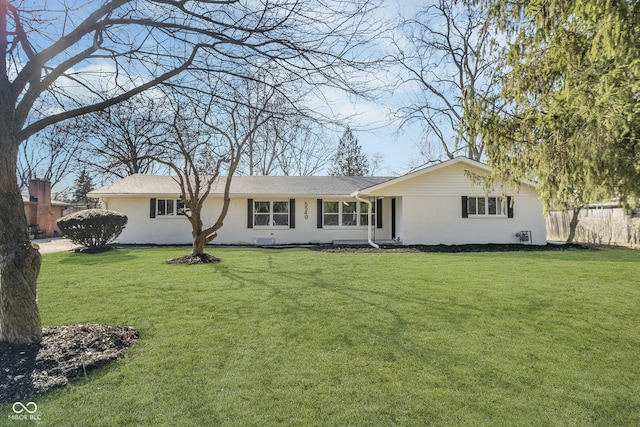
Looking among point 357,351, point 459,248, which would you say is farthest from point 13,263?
point 459,248

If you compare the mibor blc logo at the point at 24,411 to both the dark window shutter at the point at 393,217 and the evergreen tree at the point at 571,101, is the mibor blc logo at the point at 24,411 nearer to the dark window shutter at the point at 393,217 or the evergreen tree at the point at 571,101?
the evergreen tree at the point at 571,101

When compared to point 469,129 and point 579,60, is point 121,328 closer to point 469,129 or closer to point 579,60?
point 469,129

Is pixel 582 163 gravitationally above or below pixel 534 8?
below

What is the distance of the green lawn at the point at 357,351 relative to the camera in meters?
2.95

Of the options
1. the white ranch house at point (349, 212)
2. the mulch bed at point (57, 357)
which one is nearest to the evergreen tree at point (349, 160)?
the white ranch house at point (349, 212)

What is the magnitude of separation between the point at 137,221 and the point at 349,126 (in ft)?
52.7

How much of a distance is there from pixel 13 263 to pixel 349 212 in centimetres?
1517

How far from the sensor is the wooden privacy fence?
1643cm

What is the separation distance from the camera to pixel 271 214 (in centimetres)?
1802

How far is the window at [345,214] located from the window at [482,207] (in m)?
4.42

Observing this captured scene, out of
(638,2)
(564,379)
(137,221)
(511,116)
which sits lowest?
(564,379)

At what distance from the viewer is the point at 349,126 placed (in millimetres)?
4602

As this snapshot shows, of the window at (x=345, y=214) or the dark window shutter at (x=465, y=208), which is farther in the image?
the window at (x=345, y=214)

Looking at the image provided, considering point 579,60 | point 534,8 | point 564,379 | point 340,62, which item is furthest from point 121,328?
point 579,60
